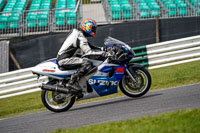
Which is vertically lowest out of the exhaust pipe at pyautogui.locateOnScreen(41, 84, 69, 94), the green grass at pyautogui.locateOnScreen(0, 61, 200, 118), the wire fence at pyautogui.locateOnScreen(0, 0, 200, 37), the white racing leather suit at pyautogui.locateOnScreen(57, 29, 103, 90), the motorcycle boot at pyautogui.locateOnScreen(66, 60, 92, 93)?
the green grass at pyautogui.locateOnScreen(0, 61, 200, 118)

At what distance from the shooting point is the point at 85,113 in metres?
6.07

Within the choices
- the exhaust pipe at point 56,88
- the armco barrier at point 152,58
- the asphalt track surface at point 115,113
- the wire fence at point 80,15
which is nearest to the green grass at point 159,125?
the asphalt track surface at point 115,113

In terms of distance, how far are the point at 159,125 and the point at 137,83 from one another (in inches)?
102

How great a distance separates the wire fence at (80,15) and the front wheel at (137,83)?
720 centimetres

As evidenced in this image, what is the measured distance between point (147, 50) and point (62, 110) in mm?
5621

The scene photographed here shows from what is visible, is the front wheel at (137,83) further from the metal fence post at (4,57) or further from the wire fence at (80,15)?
the metal fence post at (4,57)

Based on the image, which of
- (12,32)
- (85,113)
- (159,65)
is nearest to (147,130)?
(85,113)

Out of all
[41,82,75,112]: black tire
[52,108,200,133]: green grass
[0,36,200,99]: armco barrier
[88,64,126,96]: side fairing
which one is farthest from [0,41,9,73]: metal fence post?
[52,108,200,133]: green grass

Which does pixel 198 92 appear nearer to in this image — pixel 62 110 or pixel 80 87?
pixel 80 87

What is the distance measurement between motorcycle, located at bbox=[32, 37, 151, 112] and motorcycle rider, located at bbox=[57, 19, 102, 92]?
119 millimetres

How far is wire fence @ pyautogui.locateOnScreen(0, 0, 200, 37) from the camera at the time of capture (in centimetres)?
1346

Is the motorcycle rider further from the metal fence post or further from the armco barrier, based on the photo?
the metal fence post

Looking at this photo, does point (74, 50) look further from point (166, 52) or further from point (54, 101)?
point (166, 52)

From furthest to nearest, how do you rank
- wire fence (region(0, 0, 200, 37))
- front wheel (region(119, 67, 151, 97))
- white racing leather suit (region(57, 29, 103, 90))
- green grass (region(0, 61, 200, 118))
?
1. wire fence (region(0, 0, 200, 37))
2. green grass (region(0, 61, 200, 118))
3. front wheel (region(119, 67, 151, 97))
4. white racing leather suit (region(57, 29, 103, 90))
